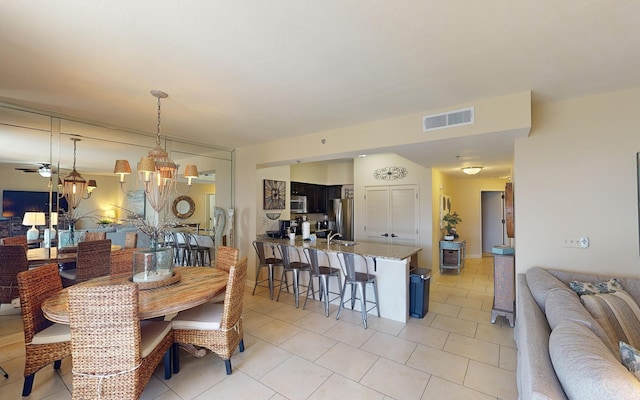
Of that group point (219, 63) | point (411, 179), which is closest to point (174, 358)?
point (219, 63)

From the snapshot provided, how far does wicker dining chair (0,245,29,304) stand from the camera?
3018mm

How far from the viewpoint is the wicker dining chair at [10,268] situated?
3018 millimetres

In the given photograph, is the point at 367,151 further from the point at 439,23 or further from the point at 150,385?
the point at 150,385

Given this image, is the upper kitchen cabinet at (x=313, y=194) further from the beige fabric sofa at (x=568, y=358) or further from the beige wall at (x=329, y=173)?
the beige fabric sofa at (x=568, y=358)

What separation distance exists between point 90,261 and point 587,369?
190 inches

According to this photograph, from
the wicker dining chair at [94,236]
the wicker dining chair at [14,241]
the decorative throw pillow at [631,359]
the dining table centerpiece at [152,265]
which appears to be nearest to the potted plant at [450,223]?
the decorative throw pillow at [631,359]

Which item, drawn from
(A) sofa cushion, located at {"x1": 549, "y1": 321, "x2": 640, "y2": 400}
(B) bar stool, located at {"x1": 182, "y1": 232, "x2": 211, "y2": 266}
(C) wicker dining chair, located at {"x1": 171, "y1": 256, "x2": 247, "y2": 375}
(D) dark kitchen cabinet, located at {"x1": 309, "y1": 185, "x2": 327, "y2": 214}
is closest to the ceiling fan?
(B) bar stool, located at {"x1": 182, "y1": 232, "x2": 211, "y2": 266}

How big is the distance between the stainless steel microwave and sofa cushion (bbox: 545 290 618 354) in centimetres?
526

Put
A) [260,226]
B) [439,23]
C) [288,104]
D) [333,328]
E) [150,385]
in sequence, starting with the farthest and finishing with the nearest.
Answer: [260,226], [333,328], [288,104], [150,385], [439,23]

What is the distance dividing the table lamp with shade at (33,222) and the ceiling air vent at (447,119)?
15.6 ft

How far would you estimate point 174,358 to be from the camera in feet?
8.13

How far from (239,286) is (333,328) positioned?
4.83ft

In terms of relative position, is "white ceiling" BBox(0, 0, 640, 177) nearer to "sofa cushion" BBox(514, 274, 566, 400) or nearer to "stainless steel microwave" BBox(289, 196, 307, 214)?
"sofa cushion" BBox(514, 274, 566, 400)

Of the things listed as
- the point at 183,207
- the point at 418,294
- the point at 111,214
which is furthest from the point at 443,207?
the point at 111,214
